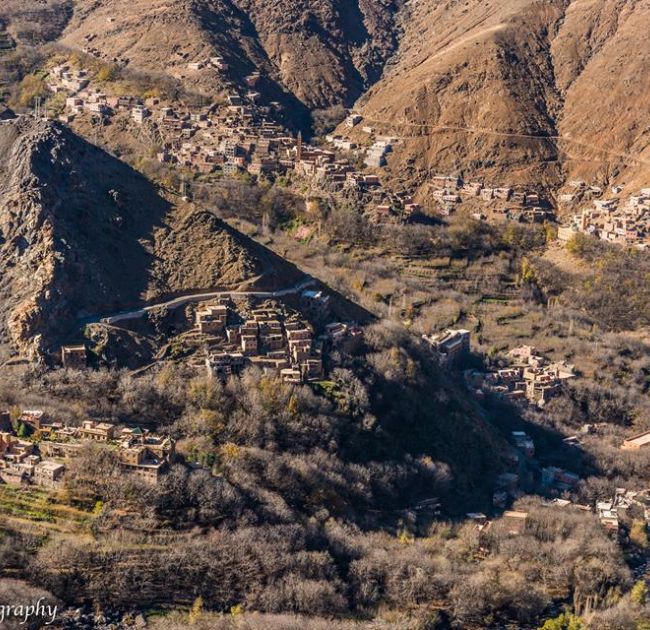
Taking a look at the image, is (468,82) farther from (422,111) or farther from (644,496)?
(644,496)

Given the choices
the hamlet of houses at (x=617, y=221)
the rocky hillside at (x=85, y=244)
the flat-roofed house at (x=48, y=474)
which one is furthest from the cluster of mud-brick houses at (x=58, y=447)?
the hamlet of houses at (x=617, y=221)

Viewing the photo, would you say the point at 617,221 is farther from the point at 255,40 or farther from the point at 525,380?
the point at 255,40

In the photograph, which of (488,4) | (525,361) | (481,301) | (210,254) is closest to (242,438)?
(210,254)

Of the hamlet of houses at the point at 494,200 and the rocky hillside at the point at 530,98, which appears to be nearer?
the hamlet of houses at the point at 494,200

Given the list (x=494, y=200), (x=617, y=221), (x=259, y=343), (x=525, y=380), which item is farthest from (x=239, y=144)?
(x=259, y=343)

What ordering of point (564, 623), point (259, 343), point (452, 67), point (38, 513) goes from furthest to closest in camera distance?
point (452, 67) < point (259, 343) < point (564, 623) < point (38, 513)

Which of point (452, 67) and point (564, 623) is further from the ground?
point (452, 67)

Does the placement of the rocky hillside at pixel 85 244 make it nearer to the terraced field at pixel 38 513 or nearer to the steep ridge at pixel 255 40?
the terraced field at pixel 38 513

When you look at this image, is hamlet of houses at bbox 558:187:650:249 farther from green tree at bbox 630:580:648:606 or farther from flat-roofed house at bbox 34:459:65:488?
flat-roofed house at bbox 34:459:65:488
